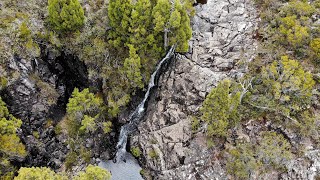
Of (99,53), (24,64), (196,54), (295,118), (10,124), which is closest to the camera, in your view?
(10,124)

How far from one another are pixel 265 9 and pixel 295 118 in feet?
64.9

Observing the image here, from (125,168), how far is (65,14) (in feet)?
78.9

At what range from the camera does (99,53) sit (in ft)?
136

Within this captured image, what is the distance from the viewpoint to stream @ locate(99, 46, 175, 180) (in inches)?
1599

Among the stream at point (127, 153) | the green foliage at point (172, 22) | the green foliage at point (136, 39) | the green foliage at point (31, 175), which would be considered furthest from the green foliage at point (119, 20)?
the green foliage at point (31, 175)

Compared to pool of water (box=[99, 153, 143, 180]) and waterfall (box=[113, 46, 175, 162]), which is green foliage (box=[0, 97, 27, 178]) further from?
waterfall (box=[113, 46, 175, 162])

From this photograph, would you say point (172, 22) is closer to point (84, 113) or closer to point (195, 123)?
point (195, 123)

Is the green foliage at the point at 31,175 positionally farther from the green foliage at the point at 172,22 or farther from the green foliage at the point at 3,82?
the green foliage at the point at 172,22

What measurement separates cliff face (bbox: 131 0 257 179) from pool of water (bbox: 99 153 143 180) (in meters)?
2.03

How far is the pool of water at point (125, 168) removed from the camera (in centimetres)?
4031

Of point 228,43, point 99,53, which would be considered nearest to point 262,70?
point 228,43

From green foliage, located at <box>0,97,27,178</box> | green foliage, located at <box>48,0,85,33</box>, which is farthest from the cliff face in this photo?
green foliage, located at <box>0,97,27,178</box>

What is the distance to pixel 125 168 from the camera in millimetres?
41281

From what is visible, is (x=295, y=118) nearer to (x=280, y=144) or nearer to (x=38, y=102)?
(x=280, y=144)
